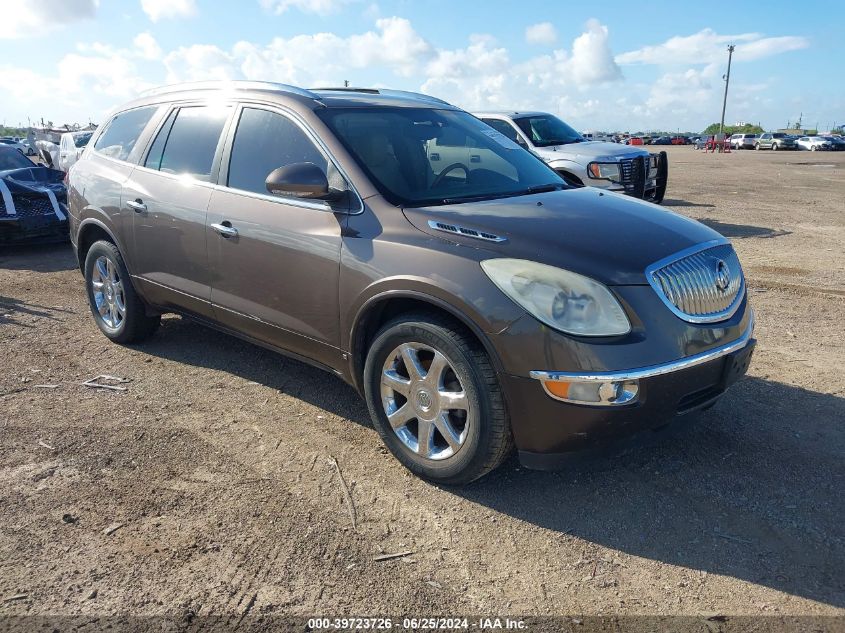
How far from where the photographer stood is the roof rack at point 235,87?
4223 mm

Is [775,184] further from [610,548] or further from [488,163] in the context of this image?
[610,548]

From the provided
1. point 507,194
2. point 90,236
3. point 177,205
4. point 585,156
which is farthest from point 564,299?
point 585,156

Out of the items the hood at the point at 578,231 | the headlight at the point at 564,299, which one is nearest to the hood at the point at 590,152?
the hood at the point at 578,231

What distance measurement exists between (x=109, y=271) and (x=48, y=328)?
3.69 ft

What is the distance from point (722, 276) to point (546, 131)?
955cm

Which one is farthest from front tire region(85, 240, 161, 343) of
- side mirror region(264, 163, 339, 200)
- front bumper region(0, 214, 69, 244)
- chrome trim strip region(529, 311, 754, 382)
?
front bumper region(0, 214, 69, 244)

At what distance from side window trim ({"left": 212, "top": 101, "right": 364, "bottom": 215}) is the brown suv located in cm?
1

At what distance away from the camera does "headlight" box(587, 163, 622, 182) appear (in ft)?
35.8

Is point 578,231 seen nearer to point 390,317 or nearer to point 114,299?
point 390,317

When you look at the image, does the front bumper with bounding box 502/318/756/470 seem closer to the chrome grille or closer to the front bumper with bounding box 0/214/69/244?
the chrome grille

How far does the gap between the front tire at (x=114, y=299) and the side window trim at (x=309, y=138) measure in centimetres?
139

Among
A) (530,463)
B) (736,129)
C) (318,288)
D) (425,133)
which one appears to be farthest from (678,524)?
(736,129)

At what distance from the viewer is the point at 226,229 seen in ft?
13.7

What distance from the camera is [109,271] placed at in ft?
18.0
